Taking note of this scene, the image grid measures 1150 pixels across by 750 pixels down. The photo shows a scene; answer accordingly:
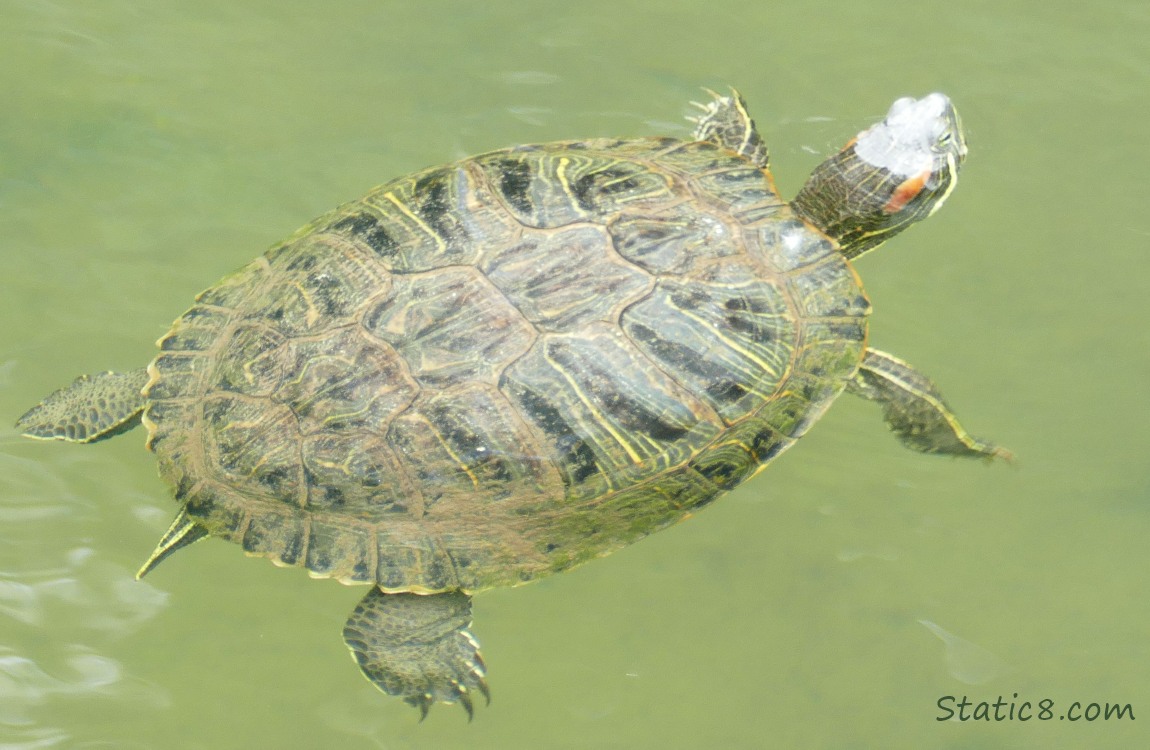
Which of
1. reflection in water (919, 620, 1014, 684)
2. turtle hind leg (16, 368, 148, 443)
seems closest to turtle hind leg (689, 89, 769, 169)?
reflection in water (919, 620, 1014, 684)

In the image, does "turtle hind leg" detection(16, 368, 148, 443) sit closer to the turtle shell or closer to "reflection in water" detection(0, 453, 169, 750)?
the turtle shell

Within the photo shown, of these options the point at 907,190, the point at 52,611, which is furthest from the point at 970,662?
the point at 52,611

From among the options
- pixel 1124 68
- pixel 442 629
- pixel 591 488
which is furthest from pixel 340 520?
pixel 1124 68

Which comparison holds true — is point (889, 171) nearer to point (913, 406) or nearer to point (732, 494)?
point (913, 406)

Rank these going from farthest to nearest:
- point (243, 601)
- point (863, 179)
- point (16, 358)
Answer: point (16, 358) < point (243, 601) < point (863, 179)

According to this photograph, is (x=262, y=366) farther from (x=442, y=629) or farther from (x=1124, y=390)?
(x=1124, y=390)

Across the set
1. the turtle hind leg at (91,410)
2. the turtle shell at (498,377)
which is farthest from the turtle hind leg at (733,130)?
the turtle hind leg at (91,410)
